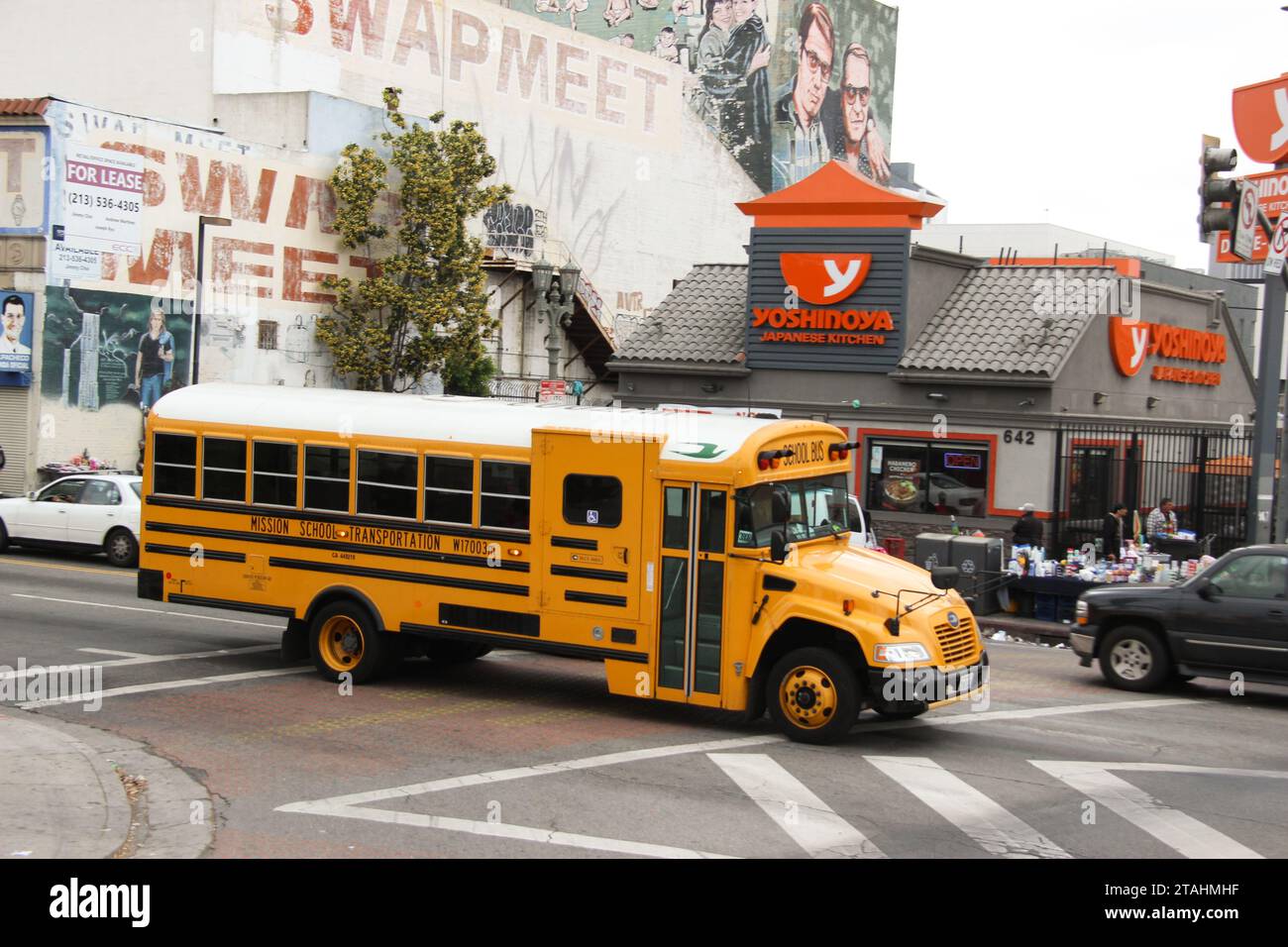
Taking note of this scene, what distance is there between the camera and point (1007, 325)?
2770 cm

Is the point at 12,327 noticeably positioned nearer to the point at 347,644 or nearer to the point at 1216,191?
the point at 347,644

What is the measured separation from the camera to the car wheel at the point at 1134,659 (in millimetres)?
16109

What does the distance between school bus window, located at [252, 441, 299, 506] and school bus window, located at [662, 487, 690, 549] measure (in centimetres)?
447

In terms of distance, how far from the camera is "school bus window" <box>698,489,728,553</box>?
12773 millimetres

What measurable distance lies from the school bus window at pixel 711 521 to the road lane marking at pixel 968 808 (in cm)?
232

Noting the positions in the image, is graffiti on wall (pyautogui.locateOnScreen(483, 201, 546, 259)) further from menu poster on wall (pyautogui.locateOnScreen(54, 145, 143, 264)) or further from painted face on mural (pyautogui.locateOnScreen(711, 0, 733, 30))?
painted face on mural (pyautogui.locateOnScreen(711, 0, 733, 30))

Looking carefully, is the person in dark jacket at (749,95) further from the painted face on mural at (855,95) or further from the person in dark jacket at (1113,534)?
the person in dark jacket at (1113,534)

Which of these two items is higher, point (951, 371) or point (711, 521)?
point (951, 371)

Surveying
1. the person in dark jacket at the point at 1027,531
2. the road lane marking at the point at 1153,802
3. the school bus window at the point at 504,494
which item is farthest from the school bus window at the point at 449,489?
the person in dark jacket at the point at 1027,531

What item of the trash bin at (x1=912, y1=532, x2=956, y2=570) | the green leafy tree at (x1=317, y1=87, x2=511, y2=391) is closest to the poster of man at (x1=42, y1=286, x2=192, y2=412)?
the green leafy tree at (x1=317, y1=87, x2=511, y2=391)

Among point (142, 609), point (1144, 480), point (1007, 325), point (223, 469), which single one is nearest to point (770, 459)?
point (223, 469)

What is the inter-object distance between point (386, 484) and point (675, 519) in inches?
134
